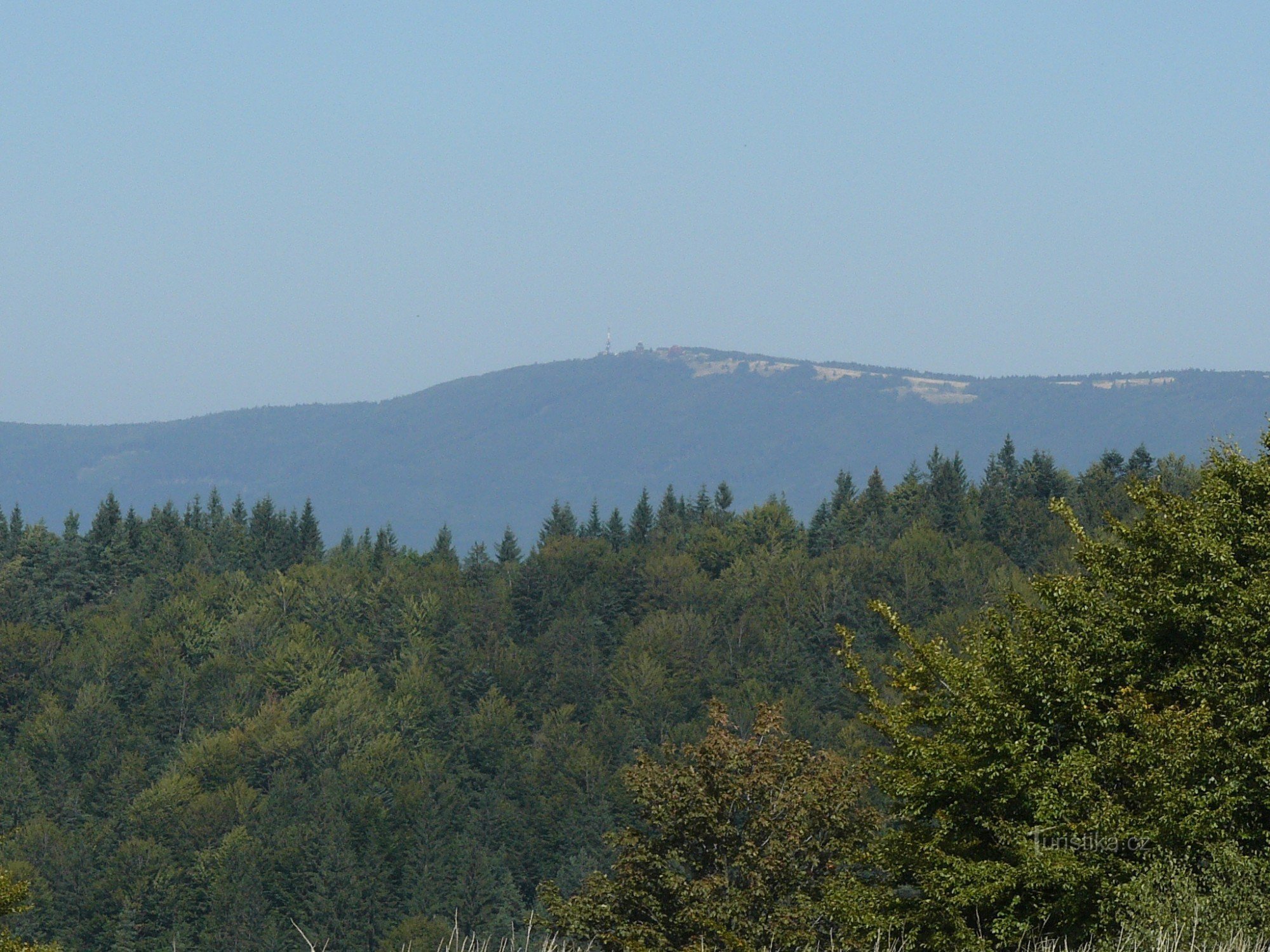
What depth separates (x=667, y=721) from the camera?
123062 mm

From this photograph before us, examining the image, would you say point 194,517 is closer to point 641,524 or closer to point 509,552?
point 509,552

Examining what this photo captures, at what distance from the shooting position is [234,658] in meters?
134

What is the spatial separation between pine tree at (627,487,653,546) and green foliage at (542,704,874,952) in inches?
5486

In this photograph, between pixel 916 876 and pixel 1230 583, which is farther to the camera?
pixel 916 876

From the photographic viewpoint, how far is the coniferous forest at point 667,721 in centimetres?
1905

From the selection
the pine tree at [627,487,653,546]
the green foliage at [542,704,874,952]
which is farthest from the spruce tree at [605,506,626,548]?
the green foliage at [542,704,874,952]

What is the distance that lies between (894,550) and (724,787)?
4572 inches

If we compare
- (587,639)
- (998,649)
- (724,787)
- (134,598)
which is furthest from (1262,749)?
(134,598)

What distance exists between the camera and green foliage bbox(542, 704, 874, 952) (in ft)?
90.0

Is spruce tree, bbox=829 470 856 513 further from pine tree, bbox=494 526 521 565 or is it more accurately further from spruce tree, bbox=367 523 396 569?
spruce tree, bbox=367 523 396 569

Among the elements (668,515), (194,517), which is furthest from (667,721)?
(194,517)

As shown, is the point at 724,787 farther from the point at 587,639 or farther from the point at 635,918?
the point at 587,639

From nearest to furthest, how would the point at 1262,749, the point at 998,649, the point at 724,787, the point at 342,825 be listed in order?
the point at 1262,749 < the point at 998,649 < the point at 724,787 < the point at 342,825

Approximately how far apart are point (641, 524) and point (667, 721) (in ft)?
175
